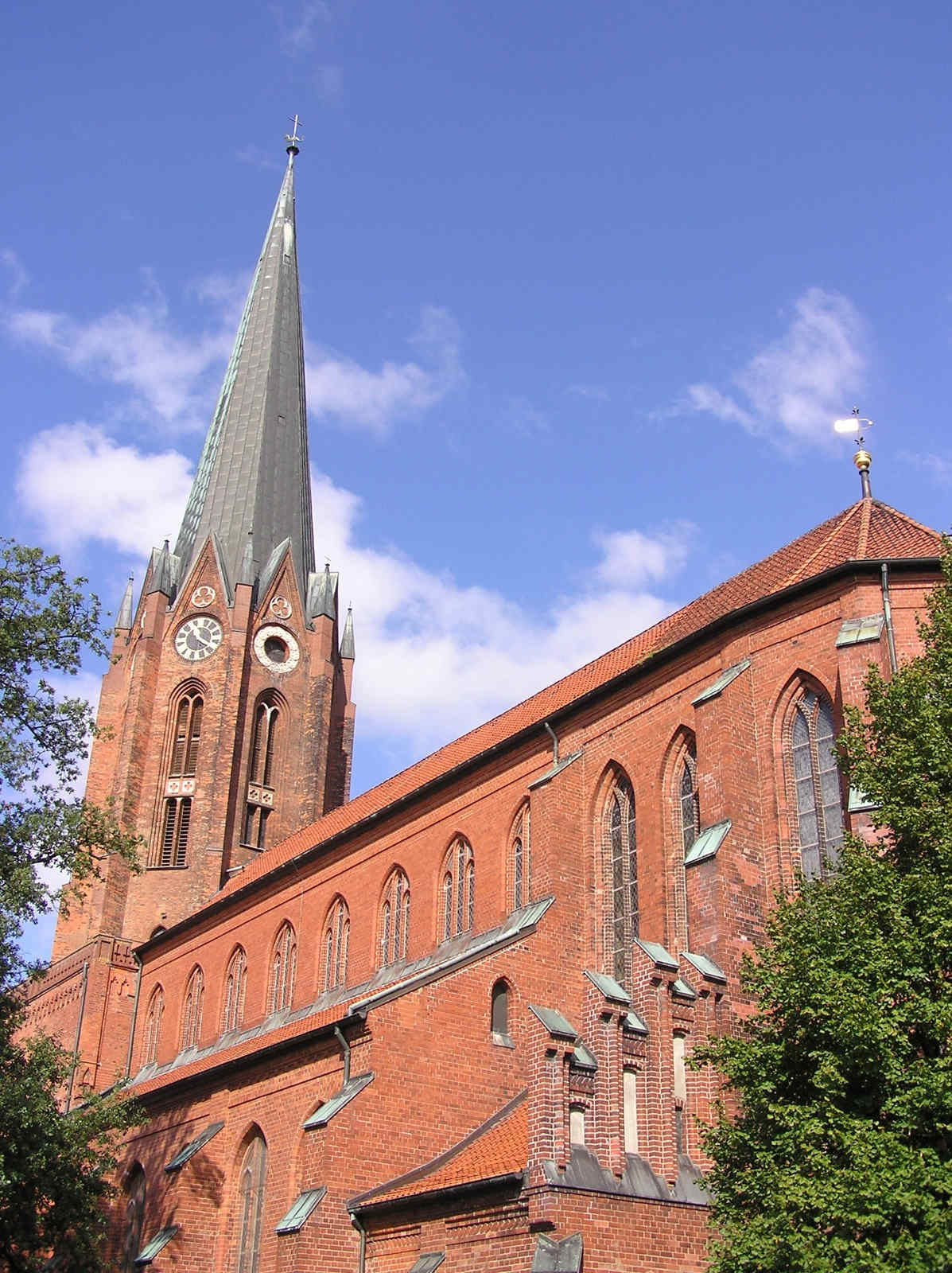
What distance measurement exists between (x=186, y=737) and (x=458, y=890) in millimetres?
18418

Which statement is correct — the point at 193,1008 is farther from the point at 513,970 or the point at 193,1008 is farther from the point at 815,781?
the point at 815,781

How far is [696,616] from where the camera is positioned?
1019 inches

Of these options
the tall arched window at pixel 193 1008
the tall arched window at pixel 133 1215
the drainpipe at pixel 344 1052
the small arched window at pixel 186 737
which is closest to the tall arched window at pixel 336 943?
the tall arched window at pixel 133 1215

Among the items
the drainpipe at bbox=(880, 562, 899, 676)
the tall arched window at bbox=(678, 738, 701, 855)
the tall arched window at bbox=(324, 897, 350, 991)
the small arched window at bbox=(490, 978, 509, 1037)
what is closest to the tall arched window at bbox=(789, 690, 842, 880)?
the drainpipe at bbox=(880, 562, 899, 676)

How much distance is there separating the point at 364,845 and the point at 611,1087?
15808 millimetres

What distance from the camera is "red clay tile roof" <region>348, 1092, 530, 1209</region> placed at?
17.9m

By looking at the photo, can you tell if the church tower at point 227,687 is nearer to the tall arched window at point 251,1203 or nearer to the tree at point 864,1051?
the tall arched window at point 251,1203

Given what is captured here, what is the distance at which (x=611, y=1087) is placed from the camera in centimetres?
1623

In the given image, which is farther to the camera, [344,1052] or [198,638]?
[198,638]

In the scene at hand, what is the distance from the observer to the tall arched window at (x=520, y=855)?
A: 2577cm

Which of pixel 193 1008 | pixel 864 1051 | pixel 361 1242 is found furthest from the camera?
pixel 193 1008

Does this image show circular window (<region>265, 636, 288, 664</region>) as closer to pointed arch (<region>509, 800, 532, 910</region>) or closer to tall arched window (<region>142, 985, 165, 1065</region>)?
tall arched window (<region>142, 985, 165, 1065</region>)

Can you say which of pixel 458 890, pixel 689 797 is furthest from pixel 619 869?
pixel 458 890

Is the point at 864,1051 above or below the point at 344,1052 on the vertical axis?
below
